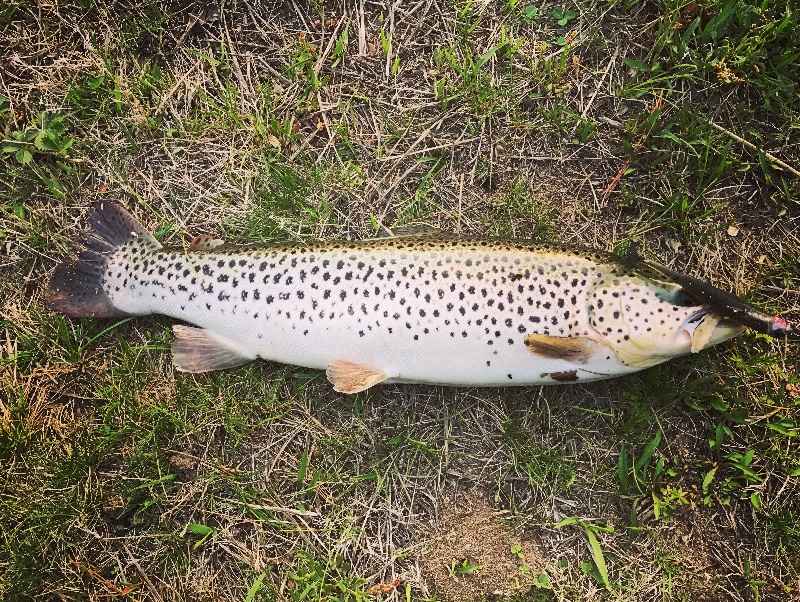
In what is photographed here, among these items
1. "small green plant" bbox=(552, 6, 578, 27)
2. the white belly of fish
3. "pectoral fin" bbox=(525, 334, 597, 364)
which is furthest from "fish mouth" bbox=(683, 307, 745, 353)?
"small green plant" bbox=(552, 6, 578, 27)

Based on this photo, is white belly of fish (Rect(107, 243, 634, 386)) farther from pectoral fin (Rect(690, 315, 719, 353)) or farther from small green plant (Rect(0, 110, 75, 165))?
small green plant (Rect(0, 110, 75, 165))

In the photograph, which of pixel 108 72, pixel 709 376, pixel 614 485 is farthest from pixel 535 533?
pixel 108 72

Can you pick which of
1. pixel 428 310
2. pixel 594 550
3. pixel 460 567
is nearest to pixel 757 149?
pixel 428 310

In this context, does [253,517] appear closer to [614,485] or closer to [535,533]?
[535,533]

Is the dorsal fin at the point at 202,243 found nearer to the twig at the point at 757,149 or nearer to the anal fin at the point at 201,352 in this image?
the anal fin at the point at 201,352

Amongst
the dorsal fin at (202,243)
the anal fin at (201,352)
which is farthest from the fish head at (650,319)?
the dorsal fin at (202,243)

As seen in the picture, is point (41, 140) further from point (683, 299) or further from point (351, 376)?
point (683, 299)

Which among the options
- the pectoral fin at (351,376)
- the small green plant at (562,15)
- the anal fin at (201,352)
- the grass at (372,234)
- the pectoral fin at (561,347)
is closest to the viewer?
the pectoral fin at (561,347)
